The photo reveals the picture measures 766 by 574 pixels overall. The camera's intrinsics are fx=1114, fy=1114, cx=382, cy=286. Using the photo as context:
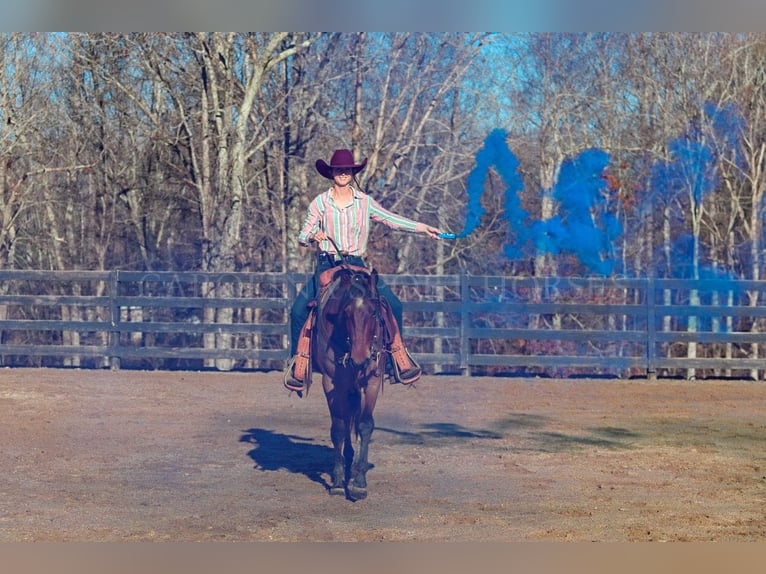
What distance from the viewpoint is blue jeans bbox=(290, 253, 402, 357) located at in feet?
23.6

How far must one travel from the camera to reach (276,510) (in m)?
6.74

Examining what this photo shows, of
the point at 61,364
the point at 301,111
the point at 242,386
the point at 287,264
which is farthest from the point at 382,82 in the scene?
the point at 61,364

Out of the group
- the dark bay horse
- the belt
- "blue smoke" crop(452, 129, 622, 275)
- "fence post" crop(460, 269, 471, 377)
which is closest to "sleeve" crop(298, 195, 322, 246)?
the belt

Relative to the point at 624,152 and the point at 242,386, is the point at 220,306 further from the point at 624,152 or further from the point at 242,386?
the point at 624,152

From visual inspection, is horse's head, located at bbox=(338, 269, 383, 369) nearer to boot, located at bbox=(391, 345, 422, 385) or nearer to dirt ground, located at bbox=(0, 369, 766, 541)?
boot, located at bbox=(391, 345, 422, 385)

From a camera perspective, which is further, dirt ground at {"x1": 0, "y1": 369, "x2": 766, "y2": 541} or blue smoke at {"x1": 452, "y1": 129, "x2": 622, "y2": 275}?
blue smoke at {"x1": 452, "y1": 129, "x2": 622, "y2": 275}

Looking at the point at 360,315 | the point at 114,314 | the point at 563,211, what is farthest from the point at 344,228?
the point at 563,211

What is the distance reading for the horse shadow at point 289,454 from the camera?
8211mm

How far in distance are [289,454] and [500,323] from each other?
754 centimetres

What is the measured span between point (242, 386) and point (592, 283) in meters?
5.16

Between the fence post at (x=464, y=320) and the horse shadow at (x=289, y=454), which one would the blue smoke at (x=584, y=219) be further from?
the horse shadow at (x=289, y=454)

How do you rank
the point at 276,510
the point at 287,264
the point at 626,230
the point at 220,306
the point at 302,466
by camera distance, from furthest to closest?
1. the point at 287,264
2. the point at 626,230
3. the point at 220,306
4. the point at 302,466
5. the point at 276,510

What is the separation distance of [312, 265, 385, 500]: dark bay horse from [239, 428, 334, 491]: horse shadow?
1.27ft

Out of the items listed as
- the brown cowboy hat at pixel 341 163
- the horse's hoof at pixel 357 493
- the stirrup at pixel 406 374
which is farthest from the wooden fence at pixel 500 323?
the horse's hoof at pixel 357 493
